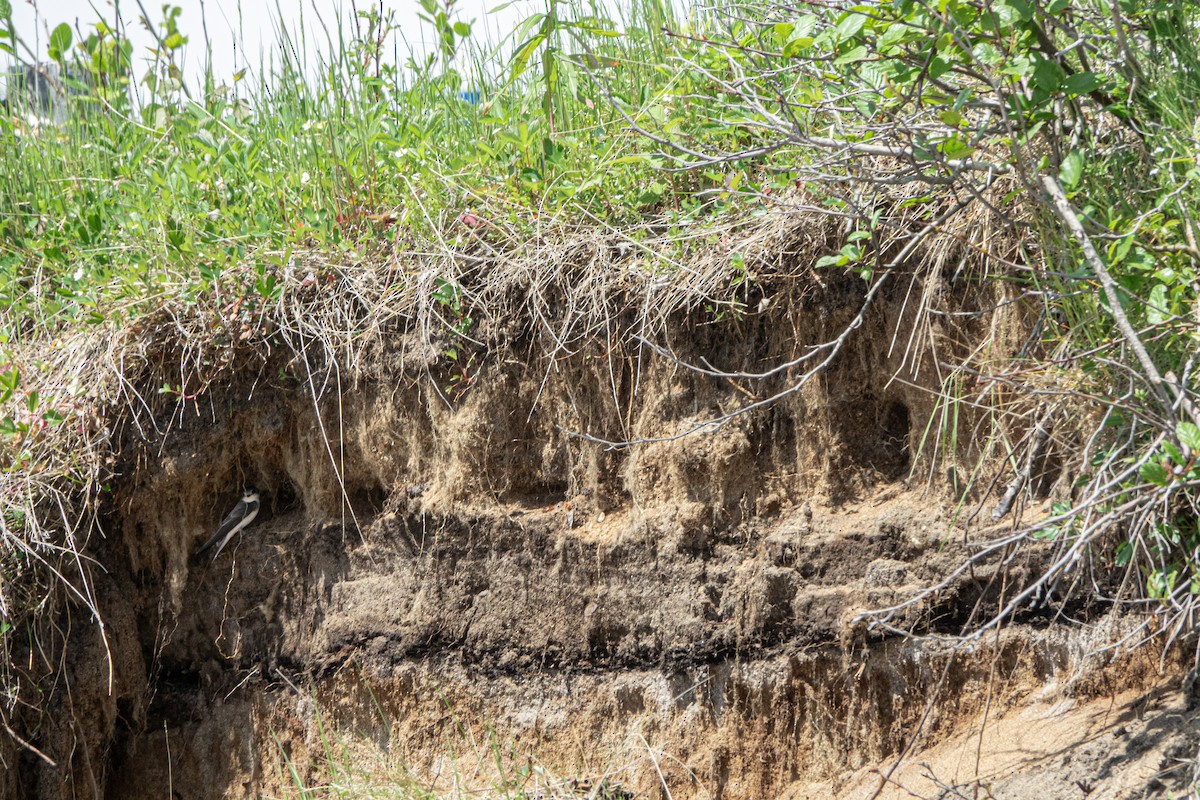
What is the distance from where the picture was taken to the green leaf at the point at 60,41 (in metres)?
3.33

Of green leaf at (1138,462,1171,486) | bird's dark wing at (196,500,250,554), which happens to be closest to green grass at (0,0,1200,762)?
green leaf at (1138,462,1171,486)

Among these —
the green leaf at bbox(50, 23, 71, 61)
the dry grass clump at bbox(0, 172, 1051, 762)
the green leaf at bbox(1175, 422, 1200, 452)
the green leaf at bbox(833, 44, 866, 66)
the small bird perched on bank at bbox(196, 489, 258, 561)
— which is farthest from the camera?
the small bird perched on bank at bbox(196, 489, 258, 561)

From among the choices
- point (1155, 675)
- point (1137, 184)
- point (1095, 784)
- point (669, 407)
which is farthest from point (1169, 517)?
point (669, 407)

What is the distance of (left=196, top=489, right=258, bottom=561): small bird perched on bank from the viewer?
3.58 meters

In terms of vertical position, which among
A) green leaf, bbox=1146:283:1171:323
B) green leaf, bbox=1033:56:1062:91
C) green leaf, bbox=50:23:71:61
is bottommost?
green leaf, bbox=1146:283:1171:323

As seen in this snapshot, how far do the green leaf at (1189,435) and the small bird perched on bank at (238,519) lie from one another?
2.82m

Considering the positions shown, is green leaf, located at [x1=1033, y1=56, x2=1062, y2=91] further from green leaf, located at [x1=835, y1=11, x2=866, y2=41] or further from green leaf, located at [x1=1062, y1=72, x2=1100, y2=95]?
green leaf, located at [x1=835, y1=11, x2=866, y2=41]

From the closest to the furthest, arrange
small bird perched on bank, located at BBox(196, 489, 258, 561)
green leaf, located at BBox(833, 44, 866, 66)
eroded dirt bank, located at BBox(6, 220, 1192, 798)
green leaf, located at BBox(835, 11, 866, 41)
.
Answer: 1. green leaf, located at BBox(835, 11, 866, 41)
2. green leaf, located at BBox(833, 44, 866, 66)
3. eroded dirt bank, located at BBox(6, 220, 1192, 798)
4. small bird perched on bank, located at BBox(196, 489, 258, 561)

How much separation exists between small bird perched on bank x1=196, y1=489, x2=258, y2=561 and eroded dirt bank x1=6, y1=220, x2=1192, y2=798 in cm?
7

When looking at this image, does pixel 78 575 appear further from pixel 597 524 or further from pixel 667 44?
pixel 667 44

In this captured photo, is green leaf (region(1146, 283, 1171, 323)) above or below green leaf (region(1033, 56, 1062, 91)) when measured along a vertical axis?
below

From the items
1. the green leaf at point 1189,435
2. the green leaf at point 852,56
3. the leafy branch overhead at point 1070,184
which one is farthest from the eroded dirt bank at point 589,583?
the green leaf at point 1189,435

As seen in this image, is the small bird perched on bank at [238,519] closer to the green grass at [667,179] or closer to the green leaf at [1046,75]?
the green grass at [667,179]

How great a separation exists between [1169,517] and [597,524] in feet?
5.13
